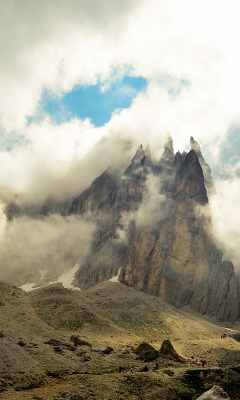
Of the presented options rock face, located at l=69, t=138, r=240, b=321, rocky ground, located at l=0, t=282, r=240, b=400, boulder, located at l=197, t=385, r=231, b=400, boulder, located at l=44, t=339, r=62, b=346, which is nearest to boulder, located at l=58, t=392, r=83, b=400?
rocky ground, located at l=0, t=282, r=240, b=400

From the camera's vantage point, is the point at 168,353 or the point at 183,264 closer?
the point at 168,353

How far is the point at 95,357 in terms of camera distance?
47219mm

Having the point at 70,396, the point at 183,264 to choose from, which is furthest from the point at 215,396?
the point at 183,264

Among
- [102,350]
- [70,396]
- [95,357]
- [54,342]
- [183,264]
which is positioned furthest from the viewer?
[183,264]

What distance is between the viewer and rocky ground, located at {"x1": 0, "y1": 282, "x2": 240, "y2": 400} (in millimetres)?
30547

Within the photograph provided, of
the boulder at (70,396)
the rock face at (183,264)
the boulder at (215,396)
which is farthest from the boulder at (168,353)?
the rock face at (183,264)

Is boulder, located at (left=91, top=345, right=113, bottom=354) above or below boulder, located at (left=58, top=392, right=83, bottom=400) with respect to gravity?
above

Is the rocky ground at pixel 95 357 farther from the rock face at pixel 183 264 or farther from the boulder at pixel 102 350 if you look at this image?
the rock face at pixel 183 264

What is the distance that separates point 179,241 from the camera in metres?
183

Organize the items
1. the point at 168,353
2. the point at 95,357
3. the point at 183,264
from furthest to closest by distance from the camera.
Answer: the point at 183,264 → the point at 168,353 → the point at 95,357

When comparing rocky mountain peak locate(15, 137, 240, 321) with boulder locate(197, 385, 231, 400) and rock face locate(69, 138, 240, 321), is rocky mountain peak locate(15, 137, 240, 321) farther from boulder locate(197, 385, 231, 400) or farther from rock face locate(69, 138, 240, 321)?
boulder locate(197, 385, 231, 400)

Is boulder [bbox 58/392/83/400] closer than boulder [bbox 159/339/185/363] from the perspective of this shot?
Yes

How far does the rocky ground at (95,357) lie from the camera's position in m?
30.5

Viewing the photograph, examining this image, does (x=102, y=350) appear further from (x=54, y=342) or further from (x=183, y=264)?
(x=183, y=264)
